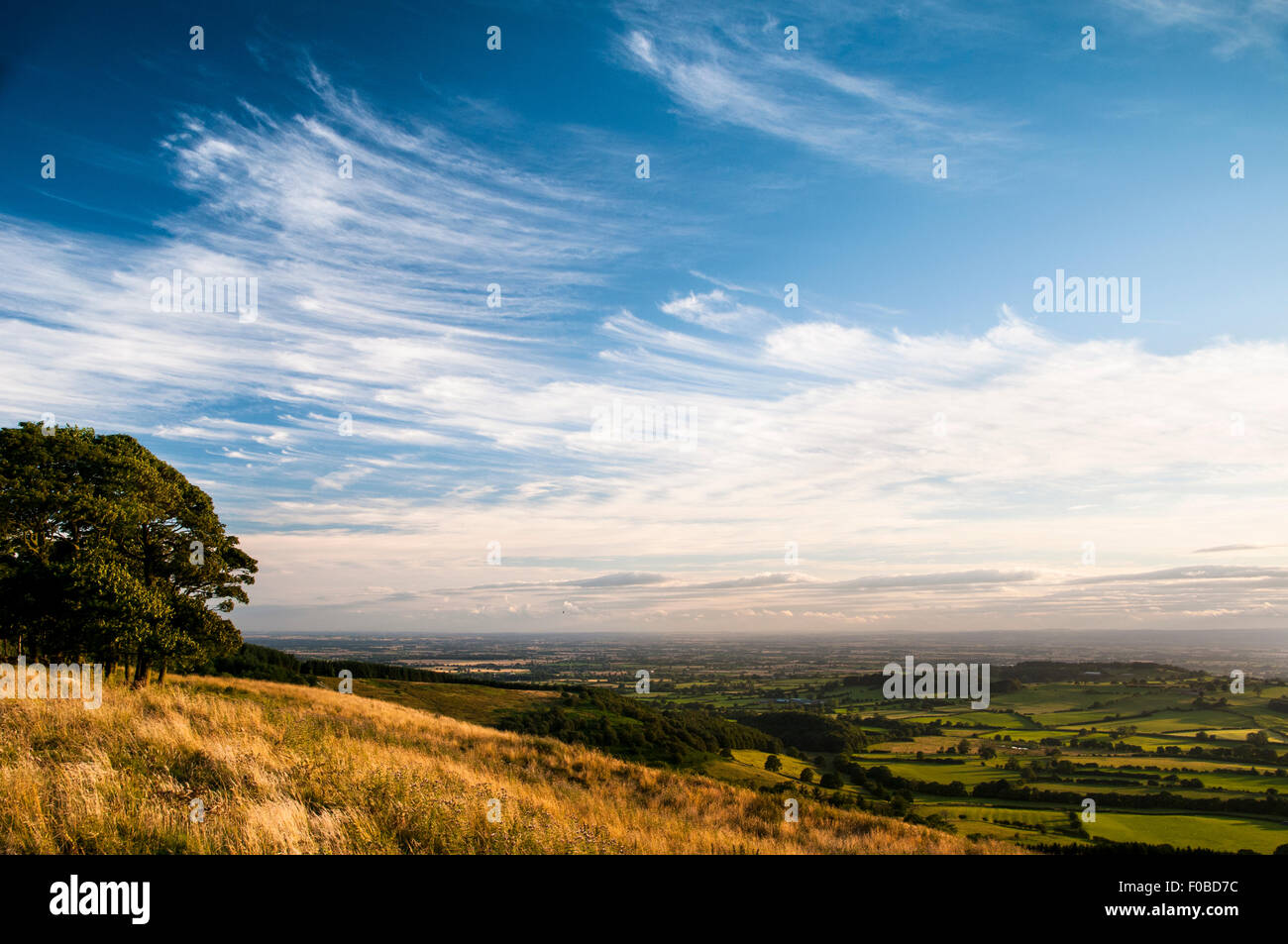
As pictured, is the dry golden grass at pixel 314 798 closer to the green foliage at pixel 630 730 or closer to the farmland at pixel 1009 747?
the farmland at pixel 1009 747

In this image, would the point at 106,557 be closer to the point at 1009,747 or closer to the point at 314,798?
the point at 314,798

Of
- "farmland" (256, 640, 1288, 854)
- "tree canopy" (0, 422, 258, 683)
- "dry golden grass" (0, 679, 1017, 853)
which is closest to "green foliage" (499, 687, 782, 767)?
"farmland" (256, 640, 1288, 854)

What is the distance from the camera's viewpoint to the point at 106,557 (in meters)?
23.6

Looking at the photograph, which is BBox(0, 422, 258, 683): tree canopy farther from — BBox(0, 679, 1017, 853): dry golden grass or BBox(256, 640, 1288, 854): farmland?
BBox(256, 640, 1288, 854): farmland

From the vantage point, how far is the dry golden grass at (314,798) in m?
7.36

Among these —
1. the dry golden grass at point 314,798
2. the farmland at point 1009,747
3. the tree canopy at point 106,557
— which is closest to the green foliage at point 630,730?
the farmland at point 1009,747

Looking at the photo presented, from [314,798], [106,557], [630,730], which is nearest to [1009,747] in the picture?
[630,730]

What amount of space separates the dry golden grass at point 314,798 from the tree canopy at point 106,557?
6351 millimetres

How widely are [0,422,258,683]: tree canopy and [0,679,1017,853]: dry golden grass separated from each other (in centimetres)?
635
